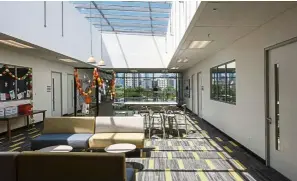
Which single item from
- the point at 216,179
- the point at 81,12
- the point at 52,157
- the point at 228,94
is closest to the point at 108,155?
the point at 52,157

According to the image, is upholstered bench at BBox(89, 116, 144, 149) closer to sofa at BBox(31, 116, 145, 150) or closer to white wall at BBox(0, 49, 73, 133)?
sofa at BBox(31, 116, 145, 150)

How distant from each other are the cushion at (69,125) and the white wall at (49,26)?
2.27 metres

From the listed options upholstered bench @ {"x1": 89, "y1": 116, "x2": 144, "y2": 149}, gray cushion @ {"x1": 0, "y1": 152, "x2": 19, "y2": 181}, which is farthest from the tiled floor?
gray cushion @ {"x1": 0, "y1": 152, "x2": 19, "y2": 181}

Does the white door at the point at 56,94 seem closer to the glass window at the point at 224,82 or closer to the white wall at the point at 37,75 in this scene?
the white wall at the point at 37,75

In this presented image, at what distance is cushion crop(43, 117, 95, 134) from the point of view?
6.00 metres

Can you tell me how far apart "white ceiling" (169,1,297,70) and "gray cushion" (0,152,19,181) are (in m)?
3.15

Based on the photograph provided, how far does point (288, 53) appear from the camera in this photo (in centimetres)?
405

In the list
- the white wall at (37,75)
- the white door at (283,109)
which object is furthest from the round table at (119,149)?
the white wall at (37,75)

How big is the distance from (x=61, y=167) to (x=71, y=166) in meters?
0.12

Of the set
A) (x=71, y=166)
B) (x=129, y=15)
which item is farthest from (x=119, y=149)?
(x=129, y=15)

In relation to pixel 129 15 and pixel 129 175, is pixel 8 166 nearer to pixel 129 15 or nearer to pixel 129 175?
pixel 129 175

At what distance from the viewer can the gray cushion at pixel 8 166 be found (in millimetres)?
2902

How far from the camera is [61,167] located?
2.90 metres

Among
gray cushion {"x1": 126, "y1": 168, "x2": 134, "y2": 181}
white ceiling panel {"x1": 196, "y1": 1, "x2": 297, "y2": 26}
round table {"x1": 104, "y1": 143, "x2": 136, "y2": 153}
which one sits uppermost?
white ceiling panel {"x1": 196, "y1": 1, "x2": 297, "y2": 26}
